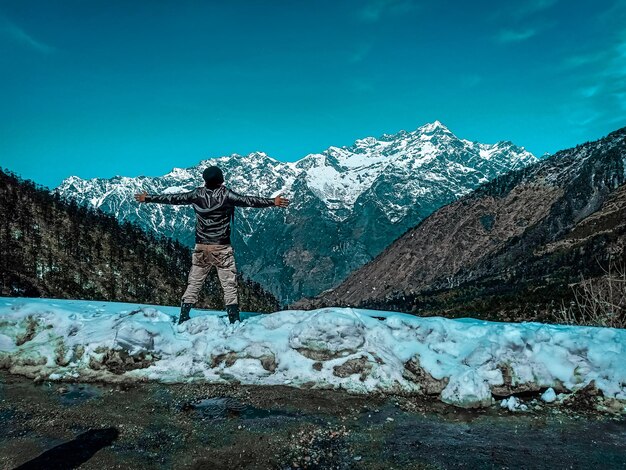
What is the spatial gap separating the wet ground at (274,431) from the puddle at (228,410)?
0.05 ft

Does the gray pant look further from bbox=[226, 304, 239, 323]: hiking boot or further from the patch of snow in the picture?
the patch of snow

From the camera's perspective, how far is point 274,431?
6953mm

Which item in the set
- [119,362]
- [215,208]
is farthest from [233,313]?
[119,362]

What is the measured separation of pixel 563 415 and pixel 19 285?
116m

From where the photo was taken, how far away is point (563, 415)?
24.9 ft

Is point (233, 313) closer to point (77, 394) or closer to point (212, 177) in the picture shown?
point (212, 177)

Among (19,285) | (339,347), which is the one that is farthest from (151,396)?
(19,285)

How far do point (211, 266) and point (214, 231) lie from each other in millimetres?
852

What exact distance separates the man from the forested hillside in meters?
103

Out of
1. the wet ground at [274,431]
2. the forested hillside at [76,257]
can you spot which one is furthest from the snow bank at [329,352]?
the forested hillside at [76,257]

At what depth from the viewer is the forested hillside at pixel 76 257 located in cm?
11325

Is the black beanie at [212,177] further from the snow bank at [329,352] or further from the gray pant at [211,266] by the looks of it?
the snow bank at [329,352]

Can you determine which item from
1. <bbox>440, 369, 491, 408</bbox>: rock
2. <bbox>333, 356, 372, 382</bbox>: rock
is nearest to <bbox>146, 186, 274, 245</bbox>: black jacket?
<bbox>333, 356, 372, 382</bbox>: rock

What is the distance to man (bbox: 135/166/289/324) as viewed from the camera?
437 inches
